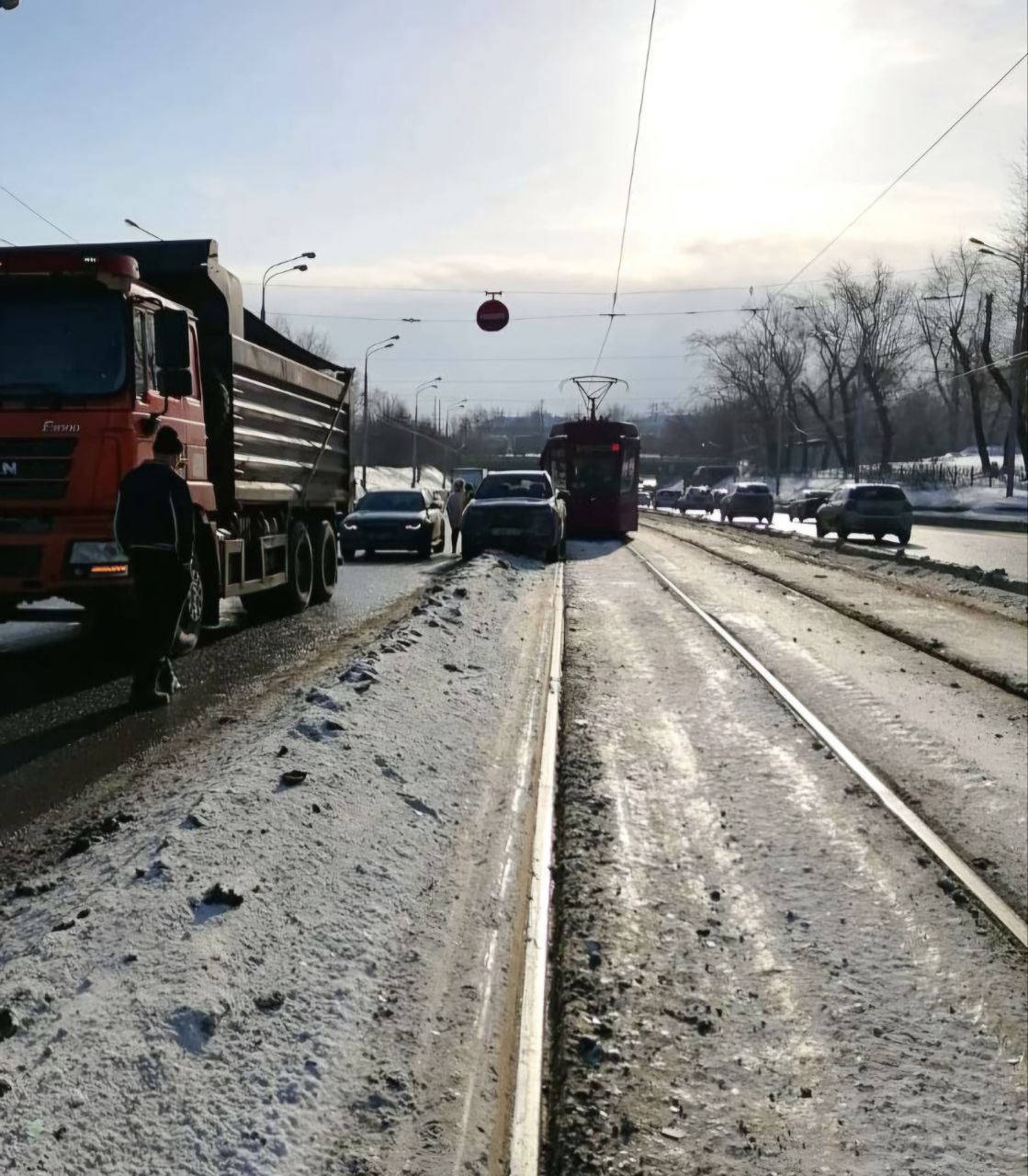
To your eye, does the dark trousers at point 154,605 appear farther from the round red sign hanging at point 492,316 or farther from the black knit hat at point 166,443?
the round red sign hanging at point 492,316

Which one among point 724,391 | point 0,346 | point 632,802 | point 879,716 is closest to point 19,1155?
point 632,802

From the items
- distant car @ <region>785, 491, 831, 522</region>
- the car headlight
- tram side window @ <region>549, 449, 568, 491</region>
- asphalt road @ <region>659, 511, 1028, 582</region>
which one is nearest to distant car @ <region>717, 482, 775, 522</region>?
distant car @ <region>785, 491, 831, 522</region>

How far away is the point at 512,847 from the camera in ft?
16.9

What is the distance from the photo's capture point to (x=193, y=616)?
32.8 ft

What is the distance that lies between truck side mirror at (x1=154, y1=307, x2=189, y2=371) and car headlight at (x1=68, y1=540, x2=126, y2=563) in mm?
1547

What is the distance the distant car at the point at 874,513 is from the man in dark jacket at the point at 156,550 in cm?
2701

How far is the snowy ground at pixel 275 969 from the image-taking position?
279 centimetres

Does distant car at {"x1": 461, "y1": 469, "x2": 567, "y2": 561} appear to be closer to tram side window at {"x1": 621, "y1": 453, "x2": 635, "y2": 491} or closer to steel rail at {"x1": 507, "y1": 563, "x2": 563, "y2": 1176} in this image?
tram side window at {"x1": 621, "y1": 453, "x2": 635, "y2": 491}

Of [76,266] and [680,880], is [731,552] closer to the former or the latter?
[76,266]

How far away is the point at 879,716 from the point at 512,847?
3951 millimetres

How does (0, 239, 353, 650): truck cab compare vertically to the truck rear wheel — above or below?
above

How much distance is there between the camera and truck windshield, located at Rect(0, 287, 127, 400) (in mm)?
8820

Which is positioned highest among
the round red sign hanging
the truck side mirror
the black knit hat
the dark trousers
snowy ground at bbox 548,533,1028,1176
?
the round red sign hanging

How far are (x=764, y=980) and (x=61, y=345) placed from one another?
7342 millimetres
